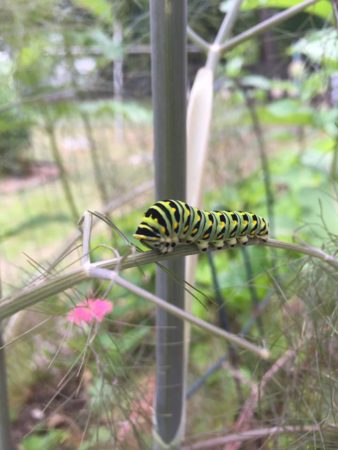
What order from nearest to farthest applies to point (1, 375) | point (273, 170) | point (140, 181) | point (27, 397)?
1. point (1, 375)
2. point (27, 397)
3. point (140, 181)
4. point (273, 170)

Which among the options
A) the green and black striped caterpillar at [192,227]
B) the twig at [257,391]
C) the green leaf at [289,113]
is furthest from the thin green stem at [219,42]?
the green leaf at [289,113]

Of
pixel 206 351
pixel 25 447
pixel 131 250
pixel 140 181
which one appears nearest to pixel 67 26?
pixel 140 181

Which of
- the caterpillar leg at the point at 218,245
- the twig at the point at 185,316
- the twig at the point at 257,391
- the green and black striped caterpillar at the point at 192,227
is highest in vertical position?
the green and black striped caterpillar at the point at 192,227

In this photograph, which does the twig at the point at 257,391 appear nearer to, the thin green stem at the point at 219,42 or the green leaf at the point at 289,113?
the thin green stem at the point at 219,42

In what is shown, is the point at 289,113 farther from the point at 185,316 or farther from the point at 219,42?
the point at 185,316

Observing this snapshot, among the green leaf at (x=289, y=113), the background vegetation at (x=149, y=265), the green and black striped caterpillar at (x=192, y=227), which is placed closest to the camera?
the green and black striped caterpillar at (x=192, y=227)

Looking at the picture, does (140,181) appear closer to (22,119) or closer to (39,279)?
(22,119)
